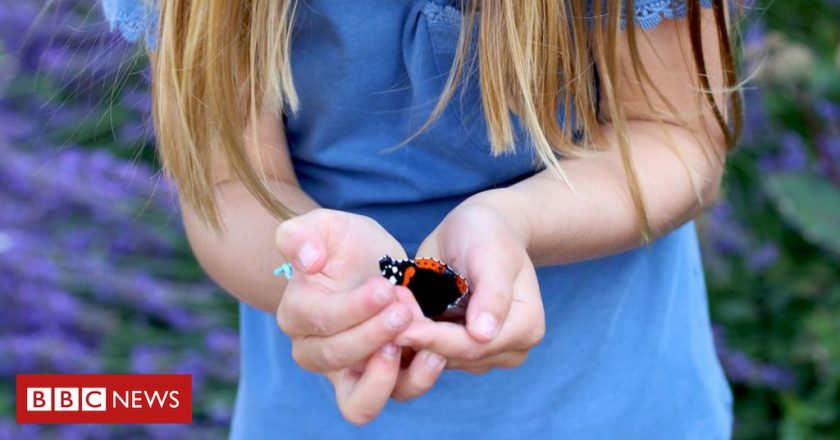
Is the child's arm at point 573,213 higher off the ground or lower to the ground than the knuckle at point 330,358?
higher

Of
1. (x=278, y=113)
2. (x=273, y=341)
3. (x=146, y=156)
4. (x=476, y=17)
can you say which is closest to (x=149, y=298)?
(x=146, y=156)

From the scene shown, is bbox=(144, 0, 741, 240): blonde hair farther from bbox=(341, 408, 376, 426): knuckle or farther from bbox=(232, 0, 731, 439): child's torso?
bbox=(341, 408, 376, 426): knuckle

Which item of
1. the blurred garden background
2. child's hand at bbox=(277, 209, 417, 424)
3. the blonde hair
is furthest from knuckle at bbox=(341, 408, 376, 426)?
the blurred garden background

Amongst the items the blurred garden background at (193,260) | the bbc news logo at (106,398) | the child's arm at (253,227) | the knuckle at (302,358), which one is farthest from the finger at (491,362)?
the blurred garden background at (193,260)

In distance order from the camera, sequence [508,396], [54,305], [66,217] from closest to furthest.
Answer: [508,396] < [54,305] < [66,217]

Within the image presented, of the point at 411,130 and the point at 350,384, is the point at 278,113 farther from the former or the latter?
the point at 350,384

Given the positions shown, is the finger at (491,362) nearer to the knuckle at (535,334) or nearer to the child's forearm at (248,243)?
the knuckle at (535,334)
